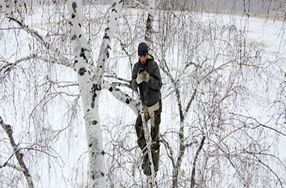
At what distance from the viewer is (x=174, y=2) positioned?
15.9ft

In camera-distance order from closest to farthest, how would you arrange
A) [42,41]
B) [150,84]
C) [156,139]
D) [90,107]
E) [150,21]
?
[90,107] → [42,41] → [150,84] → [150,21] → [156,139]

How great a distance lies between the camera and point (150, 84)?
14.6 ft

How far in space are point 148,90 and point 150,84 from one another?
219mm

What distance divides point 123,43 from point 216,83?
4.54 feet

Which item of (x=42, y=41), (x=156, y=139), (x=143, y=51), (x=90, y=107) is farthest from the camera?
(x=156, y=139)

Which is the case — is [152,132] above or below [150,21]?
below

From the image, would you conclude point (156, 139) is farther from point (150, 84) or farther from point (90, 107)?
point (90, 107)

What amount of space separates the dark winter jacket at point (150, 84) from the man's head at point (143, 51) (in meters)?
0.08

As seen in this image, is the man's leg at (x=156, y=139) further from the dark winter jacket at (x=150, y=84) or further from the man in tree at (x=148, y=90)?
the dark winter jacket at (x=150, y=84)

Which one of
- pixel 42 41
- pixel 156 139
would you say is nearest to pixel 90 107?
pixel 42 41

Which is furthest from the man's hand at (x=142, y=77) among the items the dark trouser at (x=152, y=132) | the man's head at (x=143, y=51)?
the dark trouser at (x=152, y=132)

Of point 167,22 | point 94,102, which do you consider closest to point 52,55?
point 94,102

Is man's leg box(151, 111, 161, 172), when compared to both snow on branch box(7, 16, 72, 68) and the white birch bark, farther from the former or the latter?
snow on branch box(7, 16, 72, 68)

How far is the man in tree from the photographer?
4.36 meters
